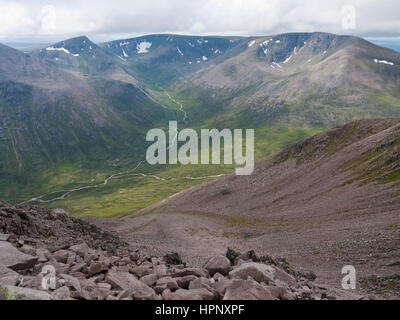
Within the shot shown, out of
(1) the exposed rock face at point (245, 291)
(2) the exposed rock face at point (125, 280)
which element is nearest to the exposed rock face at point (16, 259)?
(2) the exposed rock face at point (125, 280)

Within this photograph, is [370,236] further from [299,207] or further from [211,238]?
[299,207]

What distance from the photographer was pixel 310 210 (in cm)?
8519

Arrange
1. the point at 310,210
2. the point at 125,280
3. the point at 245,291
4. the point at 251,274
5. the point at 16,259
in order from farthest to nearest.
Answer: the point at 310,210, the point at 16,259, the point at 251,274, the point at 125,280, the point at 245,291

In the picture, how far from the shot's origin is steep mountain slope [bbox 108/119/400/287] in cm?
4822

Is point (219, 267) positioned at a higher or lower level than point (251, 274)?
higher

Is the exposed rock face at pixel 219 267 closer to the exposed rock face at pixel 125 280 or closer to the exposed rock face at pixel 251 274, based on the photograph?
the exposed rock face at pixel 125 280

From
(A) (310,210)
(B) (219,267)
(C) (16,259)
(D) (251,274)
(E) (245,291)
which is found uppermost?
(A) (310,210)

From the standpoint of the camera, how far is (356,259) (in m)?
43.7

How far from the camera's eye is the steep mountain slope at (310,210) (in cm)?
4822

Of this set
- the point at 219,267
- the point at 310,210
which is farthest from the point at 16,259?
the point at 310,210

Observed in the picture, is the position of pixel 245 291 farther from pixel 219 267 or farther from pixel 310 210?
pixel 310 210
